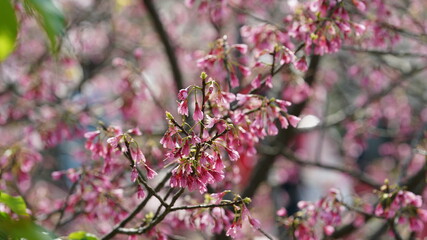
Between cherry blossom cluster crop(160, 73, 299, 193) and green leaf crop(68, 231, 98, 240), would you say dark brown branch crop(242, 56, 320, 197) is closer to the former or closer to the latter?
cherry blossom cluster crop(160, 73, 299, 193)

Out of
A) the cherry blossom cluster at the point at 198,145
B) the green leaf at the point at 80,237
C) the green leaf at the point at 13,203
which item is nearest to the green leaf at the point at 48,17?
the cherry blossom cluster at the point at 198,145

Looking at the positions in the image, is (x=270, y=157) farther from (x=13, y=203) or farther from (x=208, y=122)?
(x=13, y=203)

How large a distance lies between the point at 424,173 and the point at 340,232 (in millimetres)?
832

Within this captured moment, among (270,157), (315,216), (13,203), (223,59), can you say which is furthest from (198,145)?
(270,157)

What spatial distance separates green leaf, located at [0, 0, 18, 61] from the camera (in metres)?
1.26

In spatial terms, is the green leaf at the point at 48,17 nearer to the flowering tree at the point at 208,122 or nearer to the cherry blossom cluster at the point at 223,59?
the flowering tree at the point at 208,122

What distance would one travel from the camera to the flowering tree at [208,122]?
2438 millimetres

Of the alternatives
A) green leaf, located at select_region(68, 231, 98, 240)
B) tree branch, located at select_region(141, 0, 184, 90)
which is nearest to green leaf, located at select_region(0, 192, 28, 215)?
green leaf, located at select_region(68, 231, 98, 240)

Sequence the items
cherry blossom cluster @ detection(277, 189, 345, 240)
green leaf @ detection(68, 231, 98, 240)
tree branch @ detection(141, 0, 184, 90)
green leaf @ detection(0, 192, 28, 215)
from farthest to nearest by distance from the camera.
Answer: tree branch @ detection(141, 0, 184, 90)
cherry blossom cluster @ detection(277, 189, 345, 240)
green leaf @ detection(68, 231, 98, 240)
green leaf @ detection(0, 192, 28, 215)

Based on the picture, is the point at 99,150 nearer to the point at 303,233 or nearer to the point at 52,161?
the point at 303,233

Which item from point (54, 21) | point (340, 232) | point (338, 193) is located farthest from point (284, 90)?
point (54, 21)

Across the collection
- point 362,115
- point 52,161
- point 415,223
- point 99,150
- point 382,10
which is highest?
point 99,150

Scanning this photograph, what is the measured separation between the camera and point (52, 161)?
831 centimetres

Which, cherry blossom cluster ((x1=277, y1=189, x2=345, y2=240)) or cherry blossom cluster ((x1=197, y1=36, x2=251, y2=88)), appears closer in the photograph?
cherry blossom cluster ((x1=197, y1=36, x2=251, y2=88))
